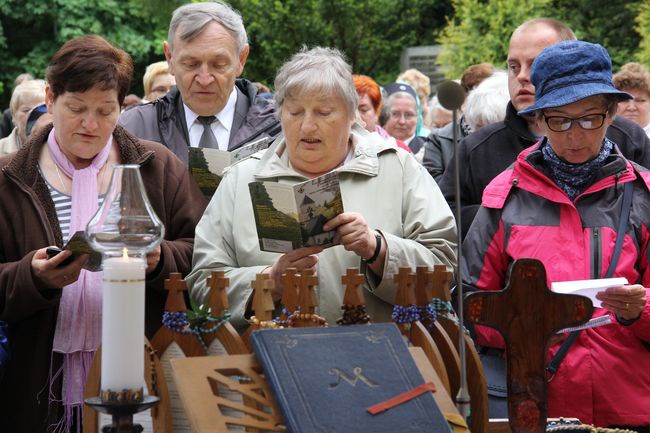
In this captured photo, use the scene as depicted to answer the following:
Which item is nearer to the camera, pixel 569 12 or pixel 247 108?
pixel 247 108

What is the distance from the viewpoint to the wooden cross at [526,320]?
10.2 feet

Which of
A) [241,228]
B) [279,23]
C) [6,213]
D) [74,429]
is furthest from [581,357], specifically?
[279,23]

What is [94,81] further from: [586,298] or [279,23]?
[279,23]

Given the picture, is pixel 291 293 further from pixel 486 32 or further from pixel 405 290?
pixel 486 32

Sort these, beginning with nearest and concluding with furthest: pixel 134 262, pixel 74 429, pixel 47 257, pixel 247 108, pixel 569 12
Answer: pixel 134 262
pixel 47 257
pixel 74 429
pixel 247 108
pixel 569 12

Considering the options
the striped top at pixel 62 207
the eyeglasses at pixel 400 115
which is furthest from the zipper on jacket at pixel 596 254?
the eyeglasses at pixel 400 115

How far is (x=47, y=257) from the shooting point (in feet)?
12.0

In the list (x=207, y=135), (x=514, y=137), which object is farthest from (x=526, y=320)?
(x=207, y=135)

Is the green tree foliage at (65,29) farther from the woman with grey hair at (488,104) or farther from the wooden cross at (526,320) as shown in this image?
the wooden cross at (526,320)

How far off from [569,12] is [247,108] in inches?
671

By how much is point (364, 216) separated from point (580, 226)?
0.69 metres

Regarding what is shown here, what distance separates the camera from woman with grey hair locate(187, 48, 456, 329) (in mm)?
3773

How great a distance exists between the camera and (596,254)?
3734 mm

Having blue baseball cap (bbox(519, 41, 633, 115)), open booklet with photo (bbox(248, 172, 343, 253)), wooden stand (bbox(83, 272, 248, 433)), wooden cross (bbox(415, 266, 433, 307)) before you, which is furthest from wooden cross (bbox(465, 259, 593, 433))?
blue baseball cap (bbox(519, 41, 633, 115))
